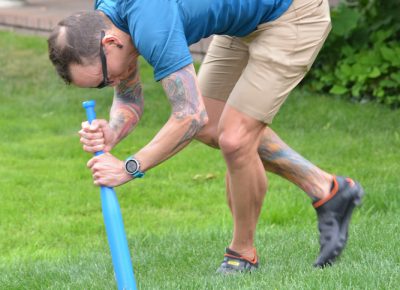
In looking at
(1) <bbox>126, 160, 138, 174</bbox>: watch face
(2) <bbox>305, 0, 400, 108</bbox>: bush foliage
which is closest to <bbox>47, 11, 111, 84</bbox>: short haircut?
(1) <bbox>126, 160, 138, 174</bbox>: watch face

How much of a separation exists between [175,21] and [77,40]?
14.6 inches

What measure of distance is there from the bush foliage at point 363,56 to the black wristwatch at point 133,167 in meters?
5.57

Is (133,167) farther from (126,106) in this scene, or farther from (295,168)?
(295,168)

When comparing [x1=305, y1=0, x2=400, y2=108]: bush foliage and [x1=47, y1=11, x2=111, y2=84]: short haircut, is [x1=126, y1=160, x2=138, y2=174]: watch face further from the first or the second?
[x1=305, y1=0, x2=400, y2=108]: bush foliage

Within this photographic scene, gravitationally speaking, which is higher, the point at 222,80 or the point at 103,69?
the point at 103,69

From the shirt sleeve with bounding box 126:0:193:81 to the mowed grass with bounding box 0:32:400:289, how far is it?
945mm

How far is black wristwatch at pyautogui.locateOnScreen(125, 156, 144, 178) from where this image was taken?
360 centimetres

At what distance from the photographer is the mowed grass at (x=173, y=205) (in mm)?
4359

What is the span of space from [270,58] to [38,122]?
544cm

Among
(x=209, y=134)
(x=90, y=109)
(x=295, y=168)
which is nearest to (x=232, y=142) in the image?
(x=209, y=134)

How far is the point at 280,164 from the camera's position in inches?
176

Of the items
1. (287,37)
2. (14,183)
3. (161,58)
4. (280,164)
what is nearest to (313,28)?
(287,37)

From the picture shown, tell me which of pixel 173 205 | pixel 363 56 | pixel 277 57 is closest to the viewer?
pixel 277 57

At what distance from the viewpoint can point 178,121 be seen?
3.59 m
